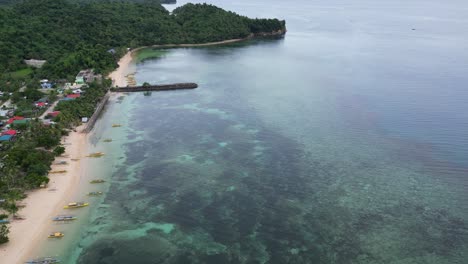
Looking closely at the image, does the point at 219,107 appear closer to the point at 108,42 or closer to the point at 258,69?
the point at 258,69

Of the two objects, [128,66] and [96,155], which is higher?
[128,66]

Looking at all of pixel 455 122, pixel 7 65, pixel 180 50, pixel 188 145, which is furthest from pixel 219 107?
pixel 180 50

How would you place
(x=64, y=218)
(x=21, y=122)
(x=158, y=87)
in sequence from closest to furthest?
1. (x=64, y=218)
2. (x=21, y=122)
3. (x=158, y=87)

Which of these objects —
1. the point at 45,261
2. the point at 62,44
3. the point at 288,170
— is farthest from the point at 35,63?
the point at 288,170

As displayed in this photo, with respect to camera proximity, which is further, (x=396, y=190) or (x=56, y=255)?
(x=396, y=190)

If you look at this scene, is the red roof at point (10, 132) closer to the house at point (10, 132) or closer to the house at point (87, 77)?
the house at point (10, 132)

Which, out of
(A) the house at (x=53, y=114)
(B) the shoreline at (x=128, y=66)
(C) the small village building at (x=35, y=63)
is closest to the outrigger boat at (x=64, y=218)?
(A) the house at (x=53, y=114)

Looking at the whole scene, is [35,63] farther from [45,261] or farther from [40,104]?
[45,261]
